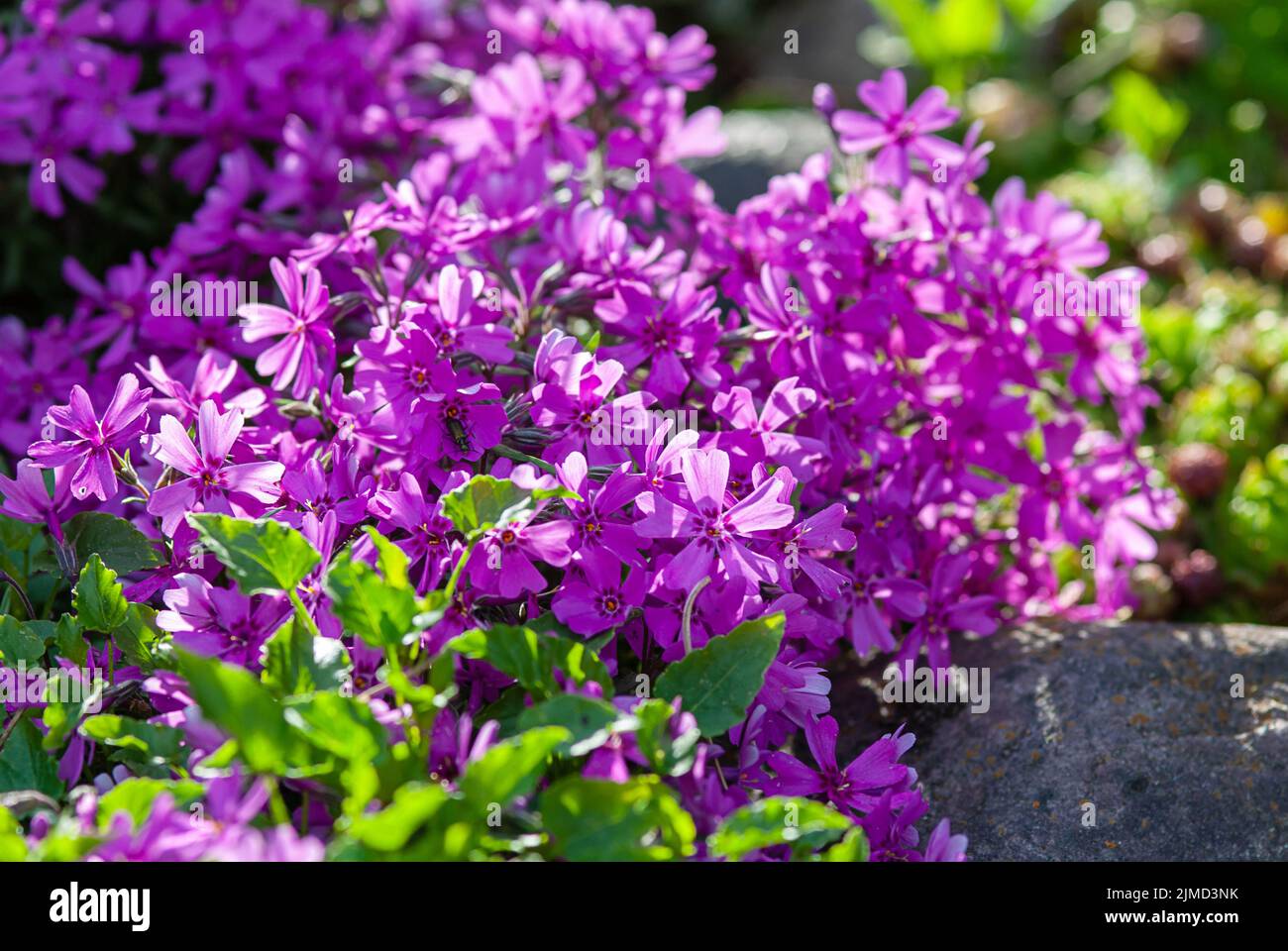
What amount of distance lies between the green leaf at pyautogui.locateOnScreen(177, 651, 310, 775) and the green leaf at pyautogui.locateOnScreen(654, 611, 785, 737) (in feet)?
1.53

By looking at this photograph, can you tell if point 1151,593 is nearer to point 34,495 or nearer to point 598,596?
point 598,596

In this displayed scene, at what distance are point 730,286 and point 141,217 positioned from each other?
153cm

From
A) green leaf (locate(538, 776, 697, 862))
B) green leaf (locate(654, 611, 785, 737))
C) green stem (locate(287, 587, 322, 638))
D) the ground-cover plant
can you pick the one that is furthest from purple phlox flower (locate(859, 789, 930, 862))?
green stem (locate(287, 587, 322, 638))

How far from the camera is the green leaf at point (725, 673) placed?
4.98 ft

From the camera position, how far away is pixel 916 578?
2123 millimetres

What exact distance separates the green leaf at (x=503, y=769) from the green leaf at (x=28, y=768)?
0.62 metres

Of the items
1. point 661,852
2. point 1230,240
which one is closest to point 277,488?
point 661,852

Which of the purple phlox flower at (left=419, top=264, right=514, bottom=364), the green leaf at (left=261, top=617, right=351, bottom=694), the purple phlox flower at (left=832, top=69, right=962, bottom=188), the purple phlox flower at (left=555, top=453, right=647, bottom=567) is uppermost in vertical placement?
the purple phlox flower at (left=832, top=69, right=962, bottom=188)

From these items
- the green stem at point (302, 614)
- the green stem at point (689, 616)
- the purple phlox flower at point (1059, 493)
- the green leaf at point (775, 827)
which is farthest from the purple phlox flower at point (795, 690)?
the purple phlox flower at point (1059, 493)

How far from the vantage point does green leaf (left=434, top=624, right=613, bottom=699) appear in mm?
1449

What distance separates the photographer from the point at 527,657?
147 centimetres

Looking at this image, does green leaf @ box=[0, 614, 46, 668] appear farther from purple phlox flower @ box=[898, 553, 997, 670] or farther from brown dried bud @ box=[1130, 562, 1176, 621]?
brown dried bud @ box=[1130, 562, 1176, 621]

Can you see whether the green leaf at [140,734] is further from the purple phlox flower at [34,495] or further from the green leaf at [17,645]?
the purple phlox flower at [34,495]

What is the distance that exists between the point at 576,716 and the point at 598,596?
10.4 inches
